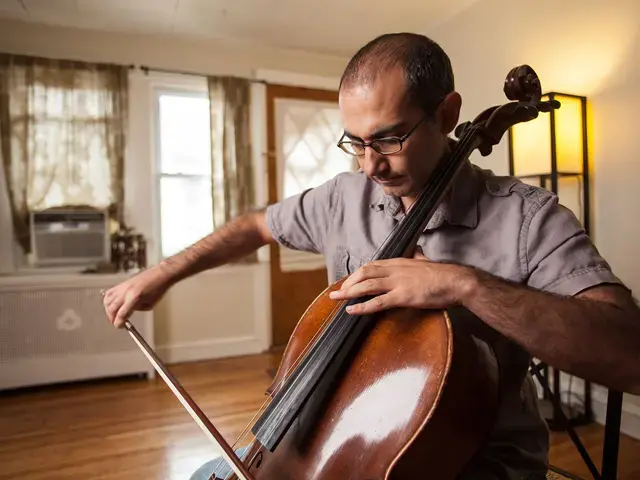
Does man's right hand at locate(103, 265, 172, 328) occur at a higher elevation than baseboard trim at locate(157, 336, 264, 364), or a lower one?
higher

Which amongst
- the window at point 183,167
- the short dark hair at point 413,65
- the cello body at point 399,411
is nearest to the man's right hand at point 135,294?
the cello body at point 399,411

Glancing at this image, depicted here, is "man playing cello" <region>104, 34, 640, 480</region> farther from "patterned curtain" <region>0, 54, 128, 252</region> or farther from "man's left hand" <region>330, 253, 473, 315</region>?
"patterned curtain" <region>0, 54, 128, 252</region>

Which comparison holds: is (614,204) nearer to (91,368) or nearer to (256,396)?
(256,396)

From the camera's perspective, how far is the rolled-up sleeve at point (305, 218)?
48.3 inches

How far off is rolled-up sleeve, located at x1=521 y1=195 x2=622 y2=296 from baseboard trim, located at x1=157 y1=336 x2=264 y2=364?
3353mm

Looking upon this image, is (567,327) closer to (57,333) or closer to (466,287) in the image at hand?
(466,287)

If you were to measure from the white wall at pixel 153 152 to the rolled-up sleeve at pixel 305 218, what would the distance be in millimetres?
2744

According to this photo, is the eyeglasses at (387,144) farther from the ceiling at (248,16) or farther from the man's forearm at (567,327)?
the ceiling at (248,16)

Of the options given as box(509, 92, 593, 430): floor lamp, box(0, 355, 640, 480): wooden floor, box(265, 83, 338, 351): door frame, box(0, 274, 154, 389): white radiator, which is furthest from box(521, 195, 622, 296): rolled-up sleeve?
box(265, 83, 338, 351): door frame

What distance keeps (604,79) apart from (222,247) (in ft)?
7.33

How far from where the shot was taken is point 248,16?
345 cm

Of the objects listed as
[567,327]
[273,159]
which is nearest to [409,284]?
[567,327]

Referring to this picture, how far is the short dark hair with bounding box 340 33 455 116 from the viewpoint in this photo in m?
0.89

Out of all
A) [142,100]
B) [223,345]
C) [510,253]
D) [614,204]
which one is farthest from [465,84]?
[510,253]
